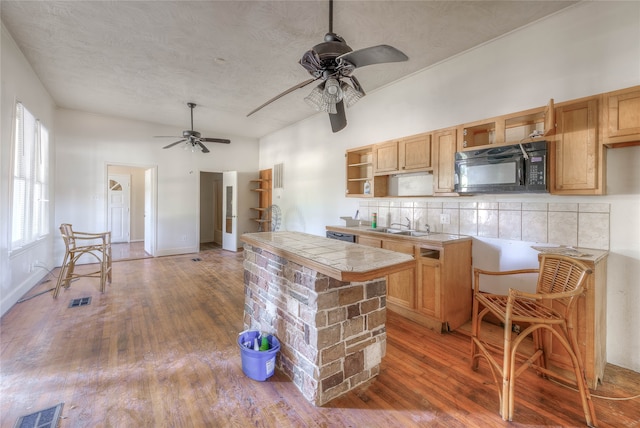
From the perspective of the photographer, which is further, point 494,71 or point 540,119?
point 494,71

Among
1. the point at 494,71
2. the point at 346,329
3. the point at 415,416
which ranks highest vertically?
the point at 494,71

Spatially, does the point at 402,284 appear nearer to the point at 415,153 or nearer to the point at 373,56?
the point at 415,153

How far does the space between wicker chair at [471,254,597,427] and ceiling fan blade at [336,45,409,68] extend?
5.16 ft

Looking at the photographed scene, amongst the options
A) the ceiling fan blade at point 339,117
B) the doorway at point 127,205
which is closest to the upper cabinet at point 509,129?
the ceiling fan blade at point 339,117

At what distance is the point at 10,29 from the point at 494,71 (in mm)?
4991

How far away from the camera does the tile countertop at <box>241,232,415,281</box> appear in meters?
1.46

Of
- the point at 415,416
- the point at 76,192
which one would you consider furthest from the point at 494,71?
the point at 76,192

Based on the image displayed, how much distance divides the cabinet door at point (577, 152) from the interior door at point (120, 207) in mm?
9354

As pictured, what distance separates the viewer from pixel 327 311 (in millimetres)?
1739

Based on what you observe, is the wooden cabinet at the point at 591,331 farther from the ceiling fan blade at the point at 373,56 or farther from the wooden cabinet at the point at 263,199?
the wooden cabinet at the point at 263,199

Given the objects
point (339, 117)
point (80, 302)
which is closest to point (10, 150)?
point (80, 302)

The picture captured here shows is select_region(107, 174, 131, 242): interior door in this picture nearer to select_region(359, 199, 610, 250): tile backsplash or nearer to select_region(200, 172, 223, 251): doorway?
select_region(200, 172, 223, 251): doorway

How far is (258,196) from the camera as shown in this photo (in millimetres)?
7785

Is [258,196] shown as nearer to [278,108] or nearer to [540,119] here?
[278,108]
